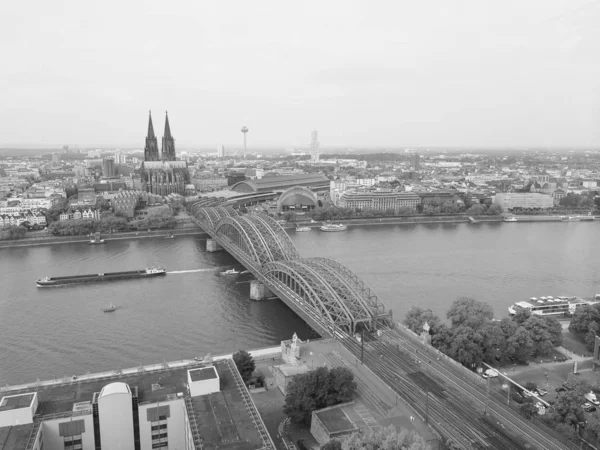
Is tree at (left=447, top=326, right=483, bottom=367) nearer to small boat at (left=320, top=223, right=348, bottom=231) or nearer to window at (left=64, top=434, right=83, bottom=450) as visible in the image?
window at (left=64, top=434, right=83, bottom=450)

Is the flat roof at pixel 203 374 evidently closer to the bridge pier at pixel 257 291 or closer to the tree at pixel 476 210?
the bridge pier at pixel 257 291

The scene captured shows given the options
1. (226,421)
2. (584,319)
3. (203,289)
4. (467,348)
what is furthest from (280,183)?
(226,421)

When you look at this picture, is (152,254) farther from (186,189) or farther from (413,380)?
(186,189)

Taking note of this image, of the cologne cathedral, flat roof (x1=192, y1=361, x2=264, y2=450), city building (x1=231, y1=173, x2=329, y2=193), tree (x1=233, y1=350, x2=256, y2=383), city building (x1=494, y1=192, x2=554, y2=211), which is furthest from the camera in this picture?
city building (x1=231, y1=173, x2=329, y2=193)

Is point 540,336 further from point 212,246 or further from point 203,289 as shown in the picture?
point 212,246

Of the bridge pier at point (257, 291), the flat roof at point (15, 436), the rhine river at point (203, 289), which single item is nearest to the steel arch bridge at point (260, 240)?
the bridge pier at point (257, 291)

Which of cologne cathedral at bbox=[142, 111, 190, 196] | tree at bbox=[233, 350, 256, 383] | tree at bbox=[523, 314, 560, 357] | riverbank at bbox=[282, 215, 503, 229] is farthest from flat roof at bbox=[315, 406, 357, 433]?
cologne cathedral at bbox=[142, 111, 190, 196]

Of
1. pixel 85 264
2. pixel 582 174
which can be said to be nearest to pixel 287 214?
pixel 85 264
